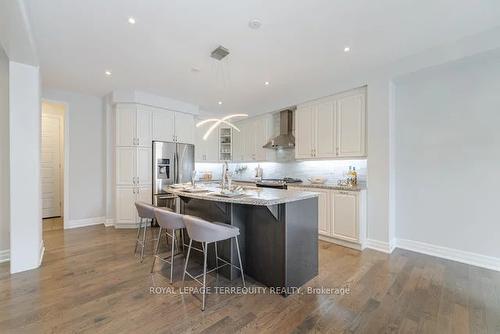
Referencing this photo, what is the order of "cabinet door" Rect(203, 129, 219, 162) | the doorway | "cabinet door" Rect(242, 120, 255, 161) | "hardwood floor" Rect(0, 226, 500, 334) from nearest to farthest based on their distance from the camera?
"hardwood floor" Rect(0, 226, 500, 334) < the doorway < "cabinet door" Rect(242, 120, 255, 161) < "cabinet door" Rect(203, 129, 219, 162)

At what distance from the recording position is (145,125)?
186 inches

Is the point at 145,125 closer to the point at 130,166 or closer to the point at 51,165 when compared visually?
the point at 130,166

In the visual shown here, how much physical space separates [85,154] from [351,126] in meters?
5.28

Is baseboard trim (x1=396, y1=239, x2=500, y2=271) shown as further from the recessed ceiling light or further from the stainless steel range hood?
the recessed ceiling light

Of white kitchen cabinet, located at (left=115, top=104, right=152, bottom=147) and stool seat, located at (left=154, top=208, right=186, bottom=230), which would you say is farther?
white kitchen cabinet, located at (left=115, top=104, right=152, bottom=147)

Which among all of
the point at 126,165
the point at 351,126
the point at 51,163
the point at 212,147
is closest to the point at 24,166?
the point at 126,165

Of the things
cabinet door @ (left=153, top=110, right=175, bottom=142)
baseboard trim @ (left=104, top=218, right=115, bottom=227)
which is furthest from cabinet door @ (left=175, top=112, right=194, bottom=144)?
baseboard trim @ (left=104, top=218, right=115, bottom=227)

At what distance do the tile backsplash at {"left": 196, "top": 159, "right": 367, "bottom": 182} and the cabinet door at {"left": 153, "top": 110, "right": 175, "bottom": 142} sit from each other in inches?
57.6

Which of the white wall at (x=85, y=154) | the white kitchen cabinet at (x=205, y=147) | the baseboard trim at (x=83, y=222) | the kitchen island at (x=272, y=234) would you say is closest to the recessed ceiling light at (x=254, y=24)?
the kitchen island at (x=272, y=234)

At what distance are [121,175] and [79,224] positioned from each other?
54.4 inches

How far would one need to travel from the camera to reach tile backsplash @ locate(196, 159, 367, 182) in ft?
13.9

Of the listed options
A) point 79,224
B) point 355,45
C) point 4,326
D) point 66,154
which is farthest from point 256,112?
point 4,326

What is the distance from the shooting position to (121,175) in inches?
181

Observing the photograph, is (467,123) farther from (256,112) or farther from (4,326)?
(4,326)
